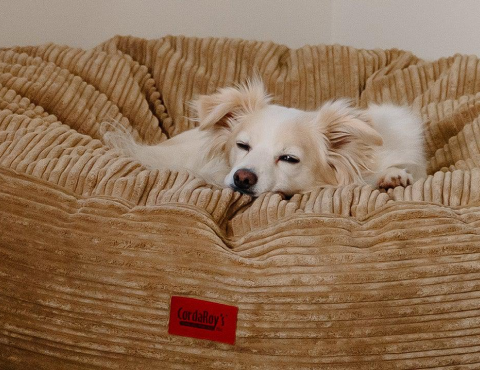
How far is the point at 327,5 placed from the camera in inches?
143

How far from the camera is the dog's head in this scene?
1.92m

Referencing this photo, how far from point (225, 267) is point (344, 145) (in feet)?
2.57

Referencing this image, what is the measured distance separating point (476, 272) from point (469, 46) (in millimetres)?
1628

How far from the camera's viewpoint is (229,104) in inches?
84.3

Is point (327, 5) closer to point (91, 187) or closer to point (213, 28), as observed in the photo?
point (213, 28)

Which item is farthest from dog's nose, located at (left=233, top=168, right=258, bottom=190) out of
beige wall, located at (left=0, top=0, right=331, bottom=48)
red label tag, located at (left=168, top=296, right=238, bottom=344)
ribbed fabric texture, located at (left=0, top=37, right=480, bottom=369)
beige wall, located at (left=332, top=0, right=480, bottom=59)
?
beige wall, located at (left=0, top=0, right=331, bottom=48)

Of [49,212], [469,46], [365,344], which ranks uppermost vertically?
[469,46]

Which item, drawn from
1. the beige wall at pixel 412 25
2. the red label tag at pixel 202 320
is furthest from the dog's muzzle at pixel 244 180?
the beige wall at pixel 412 25

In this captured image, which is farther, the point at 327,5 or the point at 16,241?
the point at 327,5

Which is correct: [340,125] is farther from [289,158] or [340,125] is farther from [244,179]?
[244,179]

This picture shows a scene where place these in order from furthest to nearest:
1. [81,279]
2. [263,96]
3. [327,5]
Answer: [327,5]
[263,96]
[81,279]

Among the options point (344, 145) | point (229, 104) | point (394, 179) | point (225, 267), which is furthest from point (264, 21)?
point (225, 267)

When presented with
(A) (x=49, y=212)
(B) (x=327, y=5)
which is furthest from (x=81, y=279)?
(B) (x=327, y=5)

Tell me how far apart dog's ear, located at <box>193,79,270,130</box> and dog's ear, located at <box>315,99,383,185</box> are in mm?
201
